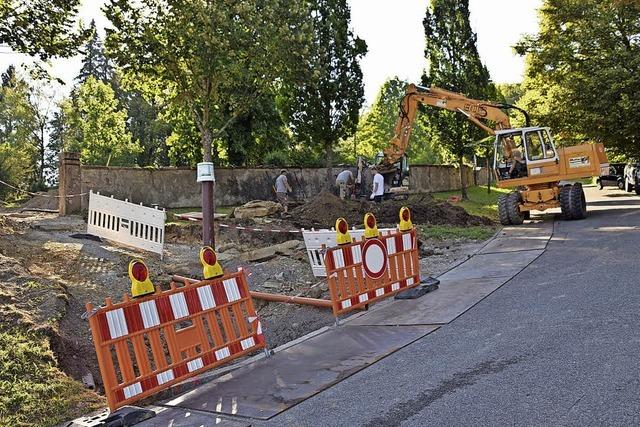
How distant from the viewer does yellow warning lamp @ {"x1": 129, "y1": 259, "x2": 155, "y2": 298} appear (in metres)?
5.50

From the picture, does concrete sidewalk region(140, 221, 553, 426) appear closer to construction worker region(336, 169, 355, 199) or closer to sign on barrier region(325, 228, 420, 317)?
sign on barrier region(325, 228, 420, 317)

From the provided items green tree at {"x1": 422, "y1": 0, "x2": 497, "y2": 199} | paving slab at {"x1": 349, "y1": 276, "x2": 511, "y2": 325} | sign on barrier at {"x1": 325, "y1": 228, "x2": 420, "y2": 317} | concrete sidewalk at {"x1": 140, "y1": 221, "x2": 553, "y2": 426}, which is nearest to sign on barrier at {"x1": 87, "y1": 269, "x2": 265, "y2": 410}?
concrete sidewalk at {"x1": 140, "y1": 221, "x2": 553, "y2": 426}

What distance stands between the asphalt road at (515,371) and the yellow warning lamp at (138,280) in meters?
1.73

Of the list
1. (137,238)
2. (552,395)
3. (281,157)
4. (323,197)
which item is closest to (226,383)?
(552,395)

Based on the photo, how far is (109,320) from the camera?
17.1 feet

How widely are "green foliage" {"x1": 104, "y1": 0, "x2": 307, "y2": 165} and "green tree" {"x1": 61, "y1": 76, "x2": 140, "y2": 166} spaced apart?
2157 cm

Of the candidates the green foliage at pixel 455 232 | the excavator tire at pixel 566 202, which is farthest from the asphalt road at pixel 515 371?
the excavator tire at pixel 566 202

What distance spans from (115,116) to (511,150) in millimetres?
33276

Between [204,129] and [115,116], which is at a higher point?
[115,116]

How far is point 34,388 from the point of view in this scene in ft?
18.1

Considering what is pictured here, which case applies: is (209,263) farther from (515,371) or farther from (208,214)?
(208,214)

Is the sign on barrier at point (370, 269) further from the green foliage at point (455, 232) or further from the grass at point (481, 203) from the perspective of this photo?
the grass at point (481, 203)

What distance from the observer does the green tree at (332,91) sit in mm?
28906

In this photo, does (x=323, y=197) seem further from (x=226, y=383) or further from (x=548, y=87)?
(x=548, y=87)
